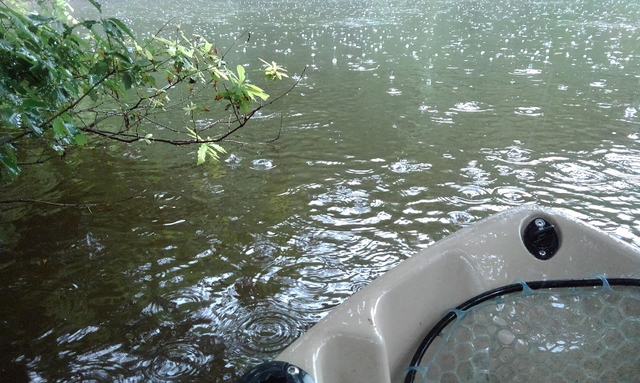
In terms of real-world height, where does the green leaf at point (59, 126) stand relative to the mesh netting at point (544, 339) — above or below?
above

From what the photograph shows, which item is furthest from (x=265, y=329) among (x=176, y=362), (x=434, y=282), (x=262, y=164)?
(x=262, y=164)

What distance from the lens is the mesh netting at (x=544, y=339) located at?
1683mm

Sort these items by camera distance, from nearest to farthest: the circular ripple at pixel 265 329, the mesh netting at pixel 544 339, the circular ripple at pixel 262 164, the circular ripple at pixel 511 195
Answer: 1. the mesh netting at pixel 544 339
2. the circular ripple at pixel 265 329
3. the circular ripple at pixel 511 195
4. the circular ripple at pixel 262 164

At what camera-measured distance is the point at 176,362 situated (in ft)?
7.04

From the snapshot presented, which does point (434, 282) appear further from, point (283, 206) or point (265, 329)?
point (283, 206)

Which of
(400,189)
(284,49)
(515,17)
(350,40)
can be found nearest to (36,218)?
(400,189)

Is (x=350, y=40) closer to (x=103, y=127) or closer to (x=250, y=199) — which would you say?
(x=103, y=127)

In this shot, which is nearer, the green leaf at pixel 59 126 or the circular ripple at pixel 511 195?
the green leaf at pixel 59 126

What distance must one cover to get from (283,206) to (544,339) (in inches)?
89.1

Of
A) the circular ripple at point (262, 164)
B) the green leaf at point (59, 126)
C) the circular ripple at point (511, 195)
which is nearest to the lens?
the green leaf at point (59, 126)

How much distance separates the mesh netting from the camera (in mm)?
1683

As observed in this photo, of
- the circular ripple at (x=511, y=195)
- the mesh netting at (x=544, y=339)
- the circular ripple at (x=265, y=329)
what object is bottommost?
the circular ripple at (x=511, y=195)

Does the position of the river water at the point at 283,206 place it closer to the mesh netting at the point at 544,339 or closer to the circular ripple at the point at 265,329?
the circular ripple at the point at 265,329

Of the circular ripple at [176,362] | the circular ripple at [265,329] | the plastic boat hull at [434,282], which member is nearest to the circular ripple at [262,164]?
the circular ripple at [265,329]
